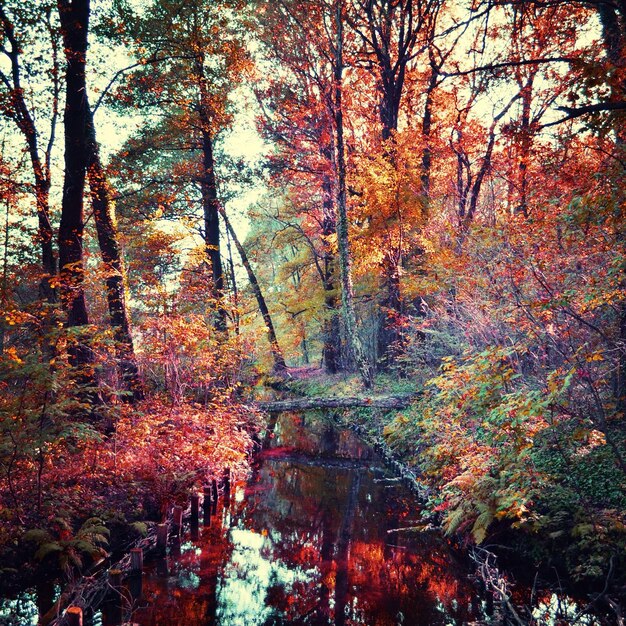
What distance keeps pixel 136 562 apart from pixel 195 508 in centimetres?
200

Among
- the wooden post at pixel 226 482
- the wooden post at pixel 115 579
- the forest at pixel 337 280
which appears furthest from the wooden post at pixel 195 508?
the wooden post at pixel 115 579

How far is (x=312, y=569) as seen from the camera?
6.34 metres

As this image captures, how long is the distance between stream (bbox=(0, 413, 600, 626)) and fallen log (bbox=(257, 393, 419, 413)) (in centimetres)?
340

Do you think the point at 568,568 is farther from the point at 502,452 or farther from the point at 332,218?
the point at 332,218

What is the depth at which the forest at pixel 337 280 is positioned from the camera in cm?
554

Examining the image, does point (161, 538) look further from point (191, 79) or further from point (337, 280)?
point (337, 280)

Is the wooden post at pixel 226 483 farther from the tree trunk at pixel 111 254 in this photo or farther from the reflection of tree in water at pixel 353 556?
the tree trunk at pixel 111 254

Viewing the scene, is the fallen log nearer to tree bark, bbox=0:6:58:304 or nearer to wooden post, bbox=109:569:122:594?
tree bark, bbox=0:6:58:304

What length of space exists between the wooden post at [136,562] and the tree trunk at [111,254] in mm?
4226

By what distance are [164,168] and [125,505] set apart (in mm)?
16522

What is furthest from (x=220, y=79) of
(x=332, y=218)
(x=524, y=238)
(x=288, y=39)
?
(x=524, y=238)

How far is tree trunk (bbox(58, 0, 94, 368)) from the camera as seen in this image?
8398 mm

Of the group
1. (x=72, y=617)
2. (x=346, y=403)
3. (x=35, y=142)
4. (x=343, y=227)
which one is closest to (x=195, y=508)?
(x=72, y=617)

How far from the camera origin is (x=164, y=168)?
19875 mm
